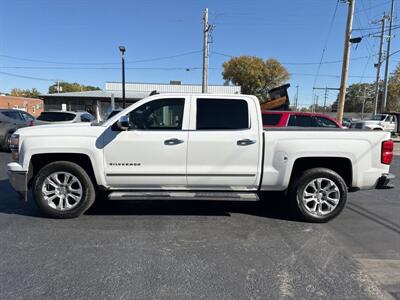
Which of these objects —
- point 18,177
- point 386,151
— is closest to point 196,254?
point 18,177

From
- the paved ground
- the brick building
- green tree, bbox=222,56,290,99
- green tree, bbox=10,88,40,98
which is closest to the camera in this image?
the paved ground

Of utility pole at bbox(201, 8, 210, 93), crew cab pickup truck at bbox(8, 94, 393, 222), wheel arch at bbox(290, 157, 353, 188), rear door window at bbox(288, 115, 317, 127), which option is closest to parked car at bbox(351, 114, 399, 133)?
utility pole at bbox(201, 8, 210, 93)

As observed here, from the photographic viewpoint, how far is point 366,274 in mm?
3139

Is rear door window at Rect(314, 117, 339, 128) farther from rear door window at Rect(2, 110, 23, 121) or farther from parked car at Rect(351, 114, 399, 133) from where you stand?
parked car at Rect(351, 114, 399, 133)

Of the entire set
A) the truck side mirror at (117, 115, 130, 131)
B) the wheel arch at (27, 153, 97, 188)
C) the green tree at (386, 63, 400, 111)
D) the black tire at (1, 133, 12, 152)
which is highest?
the green tree at (386, 63, 400, 111)

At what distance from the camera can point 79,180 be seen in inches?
175

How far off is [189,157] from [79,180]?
1.67 metres

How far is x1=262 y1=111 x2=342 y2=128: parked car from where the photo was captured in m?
9.04

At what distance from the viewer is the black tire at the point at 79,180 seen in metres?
4.40

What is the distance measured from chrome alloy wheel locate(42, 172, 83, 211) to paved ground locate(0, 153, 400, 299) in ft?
0.91

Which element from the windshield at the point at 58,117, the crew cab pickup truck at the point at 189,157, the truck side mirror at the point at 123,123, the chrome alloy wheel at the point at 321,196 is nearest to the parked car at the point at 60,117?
the windshield at the point at 58,117

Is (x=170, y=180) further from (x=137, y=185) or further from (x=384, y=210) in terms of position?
(x=384, y=210)

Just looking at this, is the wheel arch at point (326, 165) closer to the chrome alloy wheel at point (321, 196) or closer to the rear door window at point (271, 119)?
the chrome alloy wheel at point (321, 196)

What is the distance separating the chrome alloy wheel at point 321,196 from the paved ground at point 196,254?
0.79 ft
